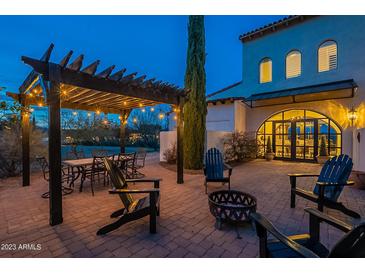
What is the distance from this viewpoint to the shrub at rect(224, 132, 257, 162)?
9135mm

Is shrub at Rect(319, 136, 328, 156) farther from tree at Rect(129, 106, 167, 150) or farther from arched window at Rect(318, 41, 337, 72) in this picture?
tree at Rect(129, 106, 167, 150)

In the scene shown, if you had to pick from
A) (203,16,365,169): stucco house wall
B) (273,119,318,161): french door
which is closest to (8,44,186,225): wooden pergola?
(203,16,365,169): stucco house wall

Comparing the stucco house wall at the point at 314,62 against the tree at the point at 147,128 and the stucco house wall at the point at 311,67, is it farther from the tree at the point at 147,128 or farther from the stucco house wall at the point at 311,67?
the tree at the point at 147,128

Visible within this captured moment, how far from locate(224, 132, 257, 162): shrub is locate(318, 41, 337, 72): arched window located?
5303 millimetres

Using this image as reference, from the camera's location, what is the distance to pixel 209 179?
448cm

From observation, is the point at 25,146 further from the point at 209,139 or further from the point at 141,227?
the point at 209,139

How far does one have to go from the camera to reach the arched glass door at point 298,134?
8969 millimetres

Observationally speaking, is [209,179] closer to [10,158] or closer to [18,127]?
[10,158]

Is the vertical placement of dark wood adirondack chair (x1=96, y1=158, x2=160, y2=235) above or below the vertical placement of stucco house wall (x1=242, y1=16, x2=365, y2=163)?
below

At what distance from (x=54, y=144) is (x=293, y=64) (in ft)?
39.2

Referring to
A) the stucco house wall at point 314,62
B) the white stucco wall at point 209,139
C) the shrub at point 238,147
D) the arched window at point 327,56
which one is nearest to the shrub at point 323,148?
the stucco house wall at point 314,62

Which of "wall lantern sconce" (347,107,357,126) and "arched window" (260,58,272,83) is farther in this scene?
"arched window" (260,58,272,83)

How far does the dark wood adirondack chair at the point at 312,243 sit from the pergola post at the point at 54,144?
10.0 ft

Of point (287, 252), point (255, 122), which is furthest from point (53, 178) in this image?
point (255, 122)
